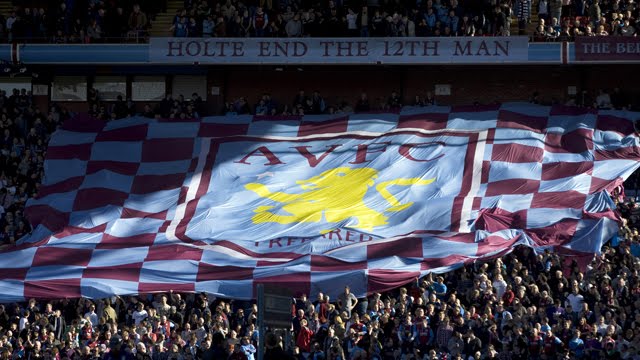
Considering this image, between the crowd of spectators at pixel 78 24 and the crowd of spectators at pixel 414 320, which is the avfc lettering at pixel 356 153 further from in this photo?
the crowd of spectators at pixel 78 24

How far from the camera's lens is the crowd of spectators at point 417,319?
86.9 ft

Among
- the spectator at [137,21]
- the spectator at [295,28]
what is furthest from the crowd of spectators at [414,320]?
the spectator at [137,21]

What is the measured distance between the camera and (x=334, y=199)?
34031 millimetres

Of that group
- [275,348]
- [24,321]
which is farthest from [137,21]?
[275,348]

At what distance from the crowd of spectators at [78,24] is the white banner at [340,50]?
4.82ft

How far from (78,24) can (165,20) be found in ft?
10.2

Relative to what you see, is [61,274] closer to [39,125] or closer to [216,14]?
[39,125]

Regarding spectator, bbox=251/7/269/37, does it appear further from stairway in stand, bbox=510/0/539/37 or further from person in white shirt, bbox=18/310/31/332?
person in white shirt, bbox=18/310/31/332

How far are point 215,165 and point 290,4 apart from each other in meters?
7.10

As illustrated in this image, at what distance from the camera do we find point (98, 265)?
103 feet

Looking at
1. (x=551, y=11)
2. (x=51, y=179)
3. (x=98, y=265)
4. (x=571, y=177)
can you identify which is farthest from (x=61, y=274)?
(x=551, y=11)

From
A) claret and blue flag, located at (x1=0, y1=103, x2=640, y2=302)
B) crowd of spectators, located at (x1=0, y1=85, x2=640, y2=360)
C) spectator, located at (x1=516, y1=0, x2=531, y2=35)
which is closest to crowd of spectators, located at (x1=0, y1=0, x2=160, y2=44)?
claret and blue flag, located at (x1=0, y1=103, x2=640, y2=302)

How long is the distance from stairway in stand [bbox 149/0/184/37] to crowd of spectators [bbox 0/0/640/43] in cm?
102

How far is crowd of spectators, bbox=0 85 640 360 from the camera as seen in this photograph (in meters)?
26.5
